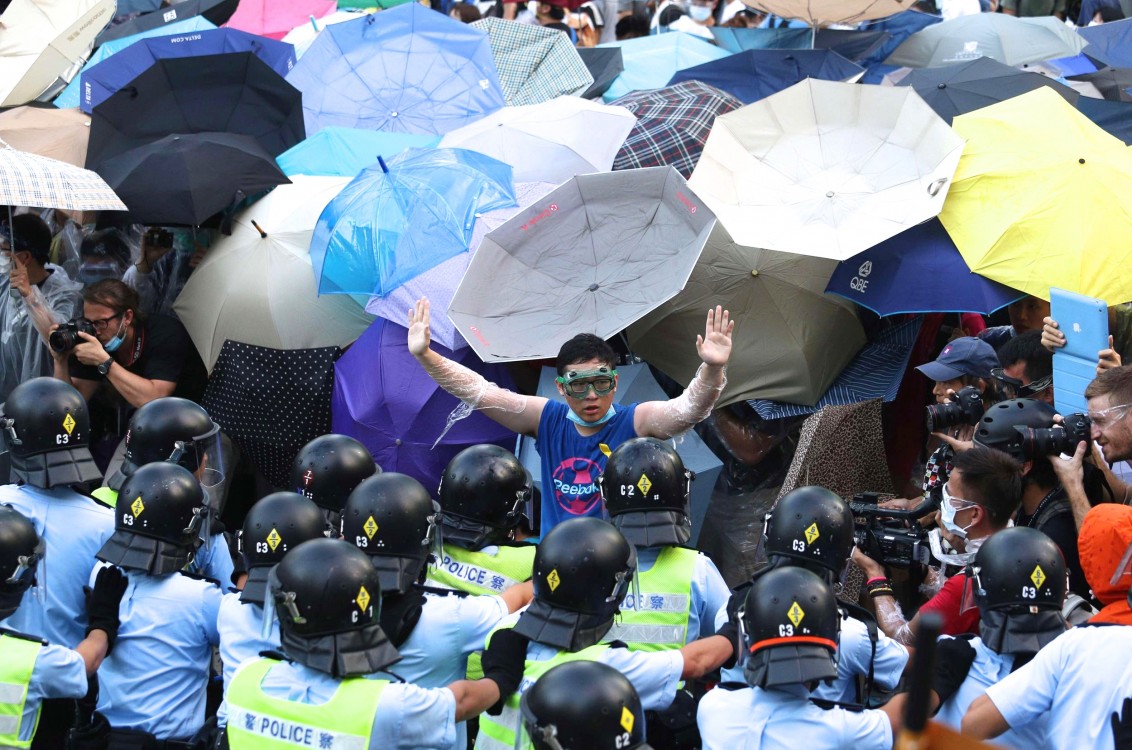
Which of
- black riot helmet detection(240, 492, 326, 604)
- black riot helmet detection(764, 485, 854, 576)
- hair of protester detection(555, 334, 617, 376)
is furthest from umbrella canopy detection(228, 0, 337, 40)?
black riot helmet detection(764, 485, 854, 576)

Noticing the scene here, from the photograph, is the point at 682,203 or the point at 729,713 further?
the point at 682,203

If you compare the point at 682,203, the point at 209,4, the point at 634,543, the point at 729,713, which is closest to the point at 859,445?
the point at 682,203

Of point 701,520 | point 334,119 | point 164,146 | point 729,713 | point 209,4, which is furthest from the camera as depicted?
point 209,4

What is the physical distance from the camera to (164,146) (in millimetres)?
8195

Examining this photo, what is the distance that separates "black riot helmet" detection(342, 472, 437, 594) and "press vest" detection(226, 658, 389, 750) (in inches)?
25.2

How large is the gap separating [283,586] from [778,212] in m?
4.07

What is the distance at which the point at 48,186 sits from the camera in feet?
24.2

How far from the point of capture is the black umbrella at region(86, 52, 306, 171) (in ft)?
28.9

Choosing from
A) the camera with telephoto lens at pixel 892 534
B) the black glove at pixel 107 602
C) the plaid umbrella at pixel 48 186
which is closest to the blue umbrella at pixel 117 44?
the plaid umbrella at pixel 48 186

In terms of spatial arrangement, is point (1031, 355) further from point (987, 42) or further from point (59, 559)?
point (987, 42)

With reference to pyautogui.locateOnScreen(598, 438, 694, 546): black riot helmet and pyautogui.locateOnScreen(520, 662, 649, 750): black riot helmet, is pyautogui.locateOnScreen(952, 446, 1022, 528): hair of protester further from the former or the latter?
pyautogui.locateOnScreen(520, 662, 649, 750): black riot helmet

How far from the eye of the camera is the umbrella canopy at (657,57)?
10.9 meters

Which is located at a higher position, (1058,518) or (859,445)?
(1058,518)

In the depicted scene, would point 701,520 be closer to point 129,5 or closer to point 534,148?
point 534,148
